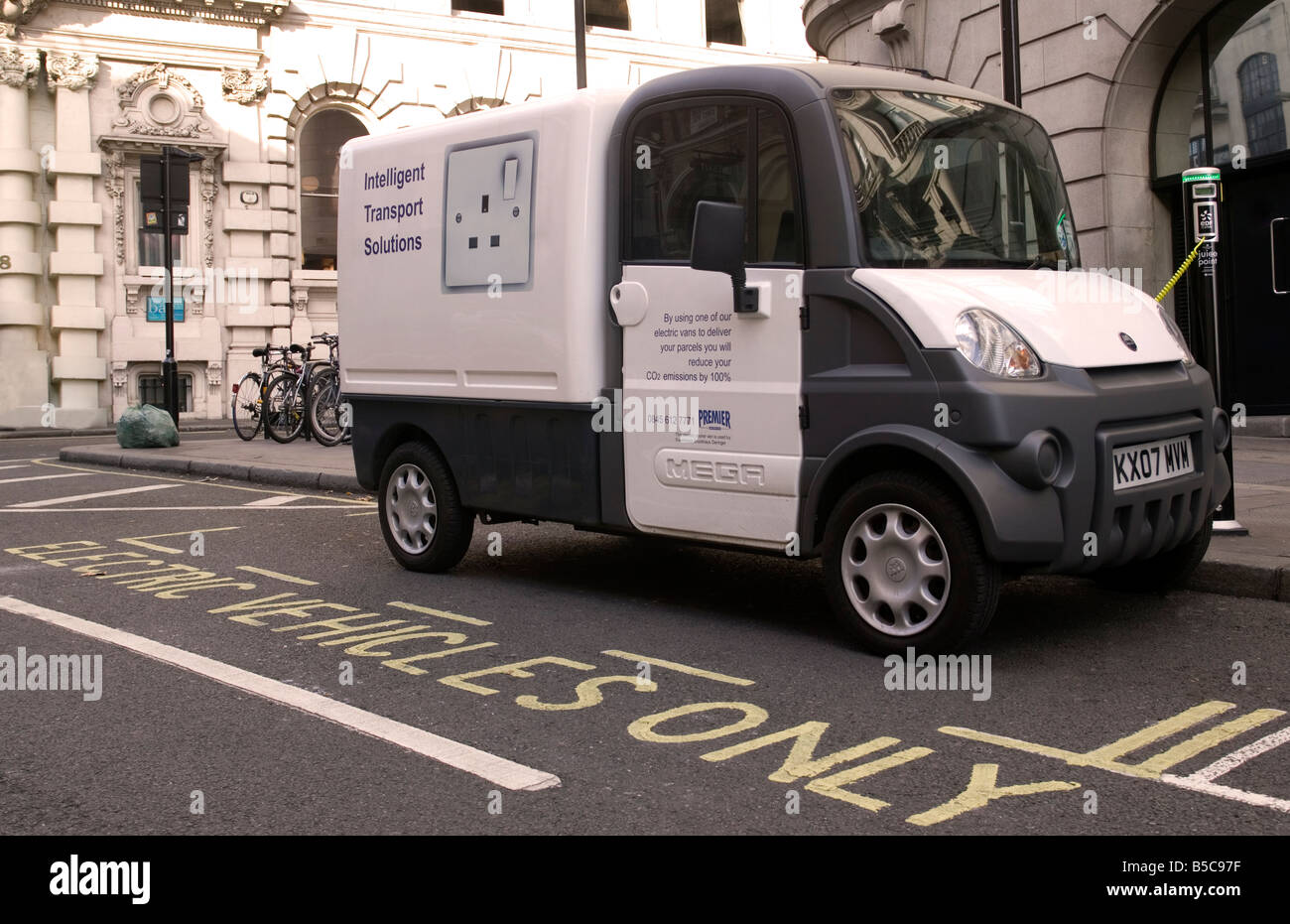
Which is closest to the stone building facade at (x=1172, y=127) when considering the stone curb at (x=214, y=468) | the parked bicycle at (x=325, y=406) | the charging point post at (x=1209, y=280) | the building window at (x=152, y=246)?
the charging point post at (x=1209, y=280)

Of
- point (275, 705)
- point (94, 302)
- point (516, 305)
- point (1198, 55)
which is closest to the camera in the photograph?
point (275, 705)

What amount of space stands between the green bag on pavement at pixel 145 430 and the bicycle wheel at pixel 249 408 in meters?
0.86

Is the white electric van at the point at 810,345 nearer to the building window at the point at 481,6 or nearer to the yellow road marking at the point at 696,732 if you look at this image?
the yellow road marking at the point at 696,732

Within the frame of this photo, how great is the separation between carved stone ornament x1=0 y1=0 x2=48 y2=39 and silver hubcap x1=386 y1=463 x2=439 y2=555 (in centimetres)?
1903

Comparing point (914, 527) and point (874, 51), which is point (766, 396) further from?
point (874, 51)

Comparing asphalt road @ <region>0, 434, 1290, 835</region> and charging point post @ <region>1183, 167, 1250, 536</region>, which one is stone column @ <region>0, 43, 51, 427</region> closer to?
asphalt road @ <region>0, 434, 1290, 835</region>

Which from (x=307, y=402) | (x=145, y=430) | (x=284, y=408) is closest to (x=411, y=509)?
(x=307, y=402)

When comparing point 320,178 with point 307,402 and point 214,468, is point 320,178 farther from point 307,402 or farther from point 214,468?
point 214,468

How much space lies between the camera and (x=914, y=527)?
5.18 m

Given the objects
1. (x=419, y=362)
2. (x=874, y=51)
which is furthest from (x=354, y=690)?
(x=874, y=51)

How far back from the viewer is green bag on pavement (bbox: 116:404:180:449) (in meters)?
17.0

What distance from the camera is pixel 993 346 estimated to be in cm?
505

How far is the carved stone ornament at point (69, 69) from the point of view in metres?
23.2
